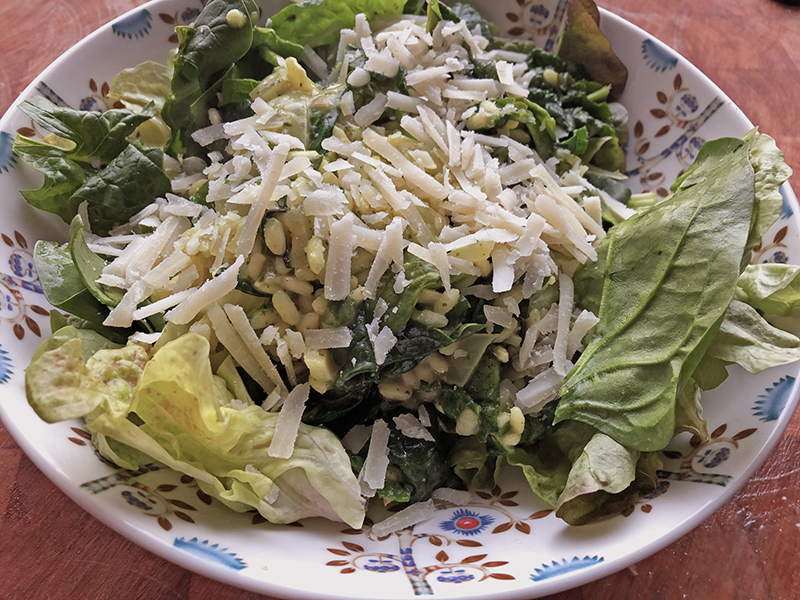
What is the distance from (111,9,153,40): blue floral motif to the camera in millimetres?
2291

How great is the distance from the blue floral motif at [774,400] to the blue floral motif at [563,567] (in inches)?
25.9

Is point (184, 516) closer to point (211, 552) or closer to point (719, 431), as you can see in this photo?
point (211, 552)

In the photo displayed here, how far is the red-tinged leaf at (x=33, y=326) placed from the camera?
5.75 ft

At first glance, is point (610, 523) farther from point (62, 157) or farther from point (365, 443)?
point (62, 157)

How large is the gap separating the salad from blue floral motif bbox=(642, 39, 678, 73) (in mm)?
649

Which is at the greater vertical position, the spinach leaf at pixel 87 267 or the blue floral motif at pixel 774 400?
the spinach leaf at pixel 87 267

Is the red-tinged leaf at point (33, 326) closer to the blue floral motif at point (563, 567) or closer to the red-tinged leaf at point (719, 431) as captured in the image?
the blue floral motif at point (563, 567)

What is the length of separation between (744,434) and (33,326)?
204 cm

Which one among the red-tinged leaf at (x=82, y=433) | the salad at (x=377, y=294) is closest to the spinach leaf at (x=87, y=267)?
the salad at (x=377, y=294)

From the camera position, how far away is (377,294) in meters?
1.74

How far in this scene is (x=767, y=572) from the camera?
74.4 inches

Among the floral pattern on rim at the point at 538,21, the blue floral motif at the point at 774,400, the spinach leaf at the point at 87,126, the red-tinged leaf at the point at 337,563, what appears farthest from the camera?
the floral pattern on rim at the point at 538,21

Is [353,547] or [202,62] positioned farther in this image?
[202,62]

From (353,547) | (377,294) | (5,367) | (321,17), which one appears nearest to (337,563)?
(353,547)
